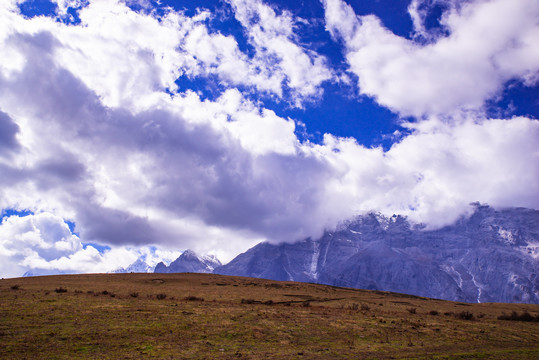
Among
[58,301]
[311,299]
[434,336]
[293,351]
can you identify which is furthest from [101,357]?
[311,299]

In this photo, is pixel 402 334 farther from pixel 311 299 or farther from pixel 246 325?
pixel 311 299

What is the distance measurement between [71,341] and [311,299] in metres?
35.2

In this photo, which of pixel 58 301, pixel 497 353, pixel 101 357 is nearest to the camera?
pixel 101 357

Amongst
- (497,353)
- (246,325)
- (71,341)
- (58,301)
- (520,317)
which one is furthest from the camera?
(520,317)

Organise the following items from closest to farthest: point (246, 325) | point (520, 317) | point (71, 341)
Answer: point (71, 341) < point (246, 325) < point (520, 317)

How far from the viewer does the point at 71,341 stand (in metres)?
19.8

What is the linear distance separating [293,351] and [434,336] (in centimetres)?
1287

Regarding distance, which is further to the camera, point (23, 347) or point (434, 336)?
point (434, 336)

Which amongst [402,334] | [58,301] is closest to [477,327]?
[402,334]

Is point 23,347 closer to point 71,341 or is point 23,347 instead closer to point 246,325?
point 71,341

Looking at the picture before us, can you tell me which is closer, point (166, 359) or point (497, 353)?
point (166, 359)

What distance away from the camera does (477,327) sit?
108 ft

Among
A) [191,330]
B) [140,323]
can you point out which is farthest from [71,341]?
[191,330]

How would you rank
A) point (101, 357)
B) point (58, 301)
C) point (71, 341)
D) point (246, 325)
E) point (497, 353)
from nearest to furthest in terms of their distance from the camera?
point (101, 357)
point (71, 341)
point (497, 353)
point (246, 325)
point (58, 301)
